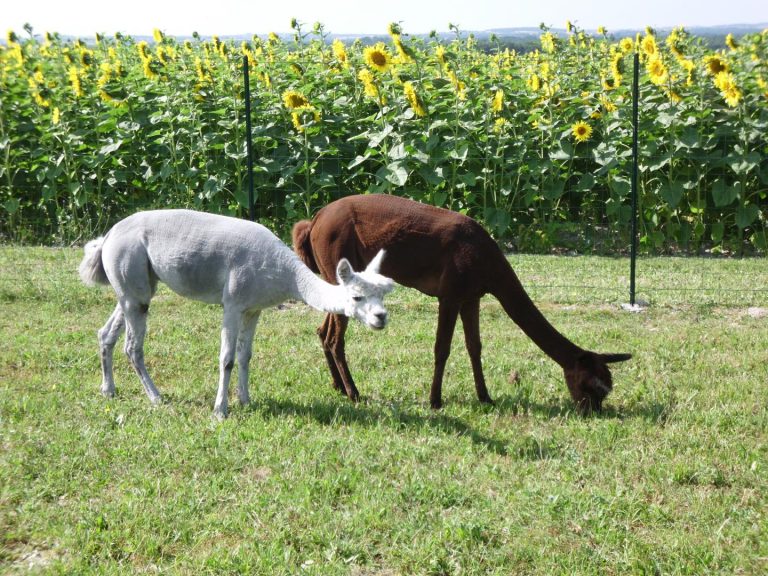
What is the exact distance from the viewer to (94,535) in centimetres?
473

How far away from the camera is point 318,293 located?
6254mm

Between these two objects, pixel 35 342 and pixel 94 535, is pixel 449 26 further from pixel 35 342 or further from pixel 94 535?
pixel 94 535

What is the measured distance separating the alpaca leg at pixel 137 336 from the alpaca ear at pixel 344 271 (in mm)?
1862

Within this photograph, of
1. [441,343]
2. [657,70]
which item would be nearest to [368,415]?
[441,343]

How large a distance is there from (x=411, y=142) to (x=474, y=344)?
6.35 m

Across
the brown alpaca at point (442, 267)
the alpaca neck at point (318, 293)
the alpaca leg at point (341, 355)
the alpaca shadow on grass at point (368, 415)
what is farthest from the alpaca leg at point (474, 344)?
the alpaca neck at point (318, 293)

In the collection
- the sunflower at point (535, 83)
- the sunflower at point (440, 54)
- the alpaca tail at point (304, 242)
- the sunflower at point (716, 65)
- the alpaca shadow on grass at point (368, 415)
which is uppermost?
the sunflower at point (440, 54)

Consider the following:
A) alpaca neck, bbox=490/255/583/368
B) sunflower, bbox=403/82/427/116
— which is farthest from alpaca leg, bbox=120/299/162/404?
sunflower, bbox=403/82/427/116

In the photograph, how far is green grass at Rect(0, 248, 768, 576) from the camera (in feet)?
15.2

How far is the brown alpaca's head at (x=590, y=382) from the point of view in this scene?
671 cm

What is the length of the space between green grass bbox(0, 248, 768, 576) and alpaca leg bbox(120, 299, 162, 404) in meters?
0.14

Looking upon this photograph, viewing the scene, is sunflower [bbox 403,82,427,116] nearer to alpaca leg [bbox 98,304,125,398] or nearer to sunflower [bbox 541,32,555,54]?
sunflower [bbox 541,32,555,54]

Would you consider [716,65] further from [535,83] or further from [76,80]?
[76,80]

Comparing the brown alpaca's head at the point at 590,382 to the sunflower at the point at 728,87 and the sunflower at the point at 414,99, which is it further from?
the sunflower at the point at 728,87
